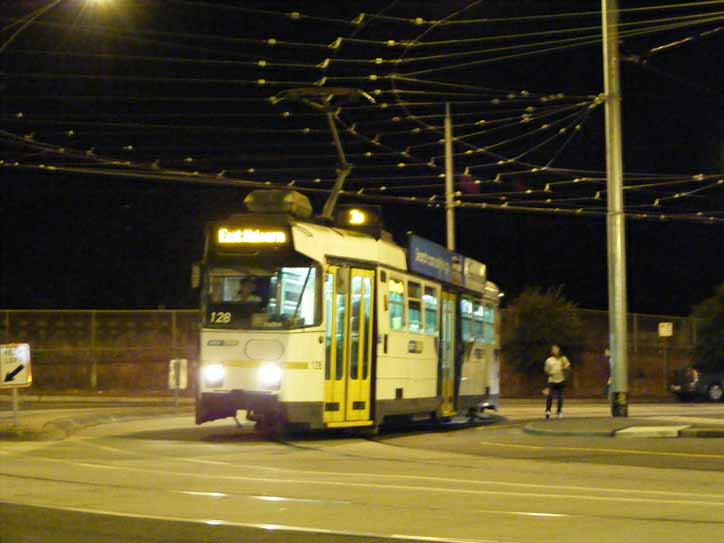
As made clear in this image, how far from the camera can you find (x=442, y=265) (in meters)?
23.8

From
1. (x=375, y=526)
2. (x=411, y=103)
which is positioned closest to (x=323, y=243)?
(x=375, y=526)

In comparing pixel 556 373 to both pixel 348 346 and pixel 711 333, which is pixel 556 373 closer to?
pixel 348 346

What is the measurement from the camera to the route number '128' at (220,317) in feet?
61.5

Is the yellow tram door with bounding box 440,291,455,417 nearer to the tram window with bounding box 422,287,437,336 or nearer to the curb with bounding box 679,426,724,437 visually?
the tram window with bounding box 422,287,437,336

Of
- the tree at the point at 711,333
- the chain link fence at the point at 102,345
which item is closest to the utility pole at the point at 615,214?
the chain link fence at the point at 102,345

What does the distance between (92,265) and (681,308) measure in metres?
37.6

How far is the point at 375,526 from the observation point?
10.4 m

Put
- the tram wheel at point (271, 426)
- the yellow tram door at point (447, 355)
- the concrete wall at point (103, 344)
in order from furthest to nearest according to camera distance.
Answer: the concrete wall at point (103, 344) → the yellow tram door at point (447, 355) → the tram wheel at point (271, 426)

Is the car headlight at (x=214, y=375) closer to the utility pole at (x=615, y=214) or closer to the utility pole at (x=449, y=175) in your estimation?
Answer: the utility pole at (x=615, y=214)

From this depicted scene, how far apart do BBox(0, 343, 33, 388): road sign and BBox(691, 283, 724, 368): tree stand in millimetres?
32224

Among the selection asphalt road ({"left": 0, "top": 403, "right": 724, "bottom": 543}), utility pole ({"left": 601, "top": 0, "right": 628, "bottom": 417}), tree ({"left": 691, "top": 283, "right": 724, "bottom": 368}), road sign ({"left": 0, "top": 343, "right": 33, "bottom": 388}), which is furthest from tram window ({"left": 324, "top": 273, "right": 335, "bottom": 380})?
tree ({"left": 691, "top": 283, "right": 724, "bottom": 368})

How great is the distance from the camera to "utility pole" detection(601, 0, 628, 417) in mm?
23312

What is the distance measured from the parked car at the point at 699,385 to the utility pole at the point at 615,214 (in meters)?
18.6

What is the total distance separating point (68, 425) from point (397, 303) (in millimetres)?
7114
